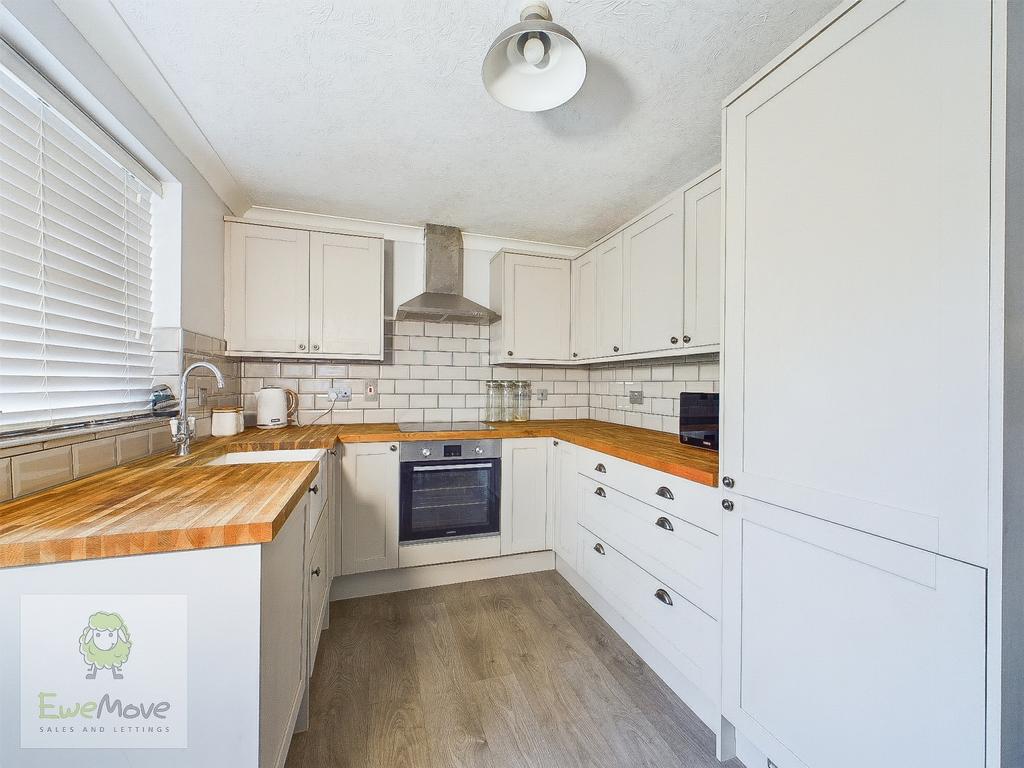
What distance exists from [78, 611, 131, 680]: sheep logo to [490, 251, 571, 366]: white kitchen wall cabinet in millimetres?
2208

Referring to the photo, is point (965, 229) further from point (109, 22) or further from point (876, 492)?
point (109, 22)

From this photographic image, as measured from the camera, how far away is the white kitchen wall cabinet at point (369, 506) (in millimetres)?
2203

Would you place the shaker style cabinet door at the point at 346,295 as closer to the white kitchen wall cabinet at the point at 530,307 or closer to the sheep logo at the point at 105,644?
the white kitchen wall cabinet at the point at 530,307

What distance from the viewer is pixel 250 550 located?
0.87 metres

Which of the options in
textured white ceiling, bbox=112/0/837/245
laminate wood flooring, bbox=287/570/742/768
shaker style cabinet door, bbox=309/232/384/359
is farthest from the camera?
shaker style cabinet door, bbox=309/232/384/359

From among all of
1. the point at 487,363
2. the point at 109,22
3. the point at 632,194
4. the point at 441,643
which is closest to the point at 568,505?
the point at 441,643

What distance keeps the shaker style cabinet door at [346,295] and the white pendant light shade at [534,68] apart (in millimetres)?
1581

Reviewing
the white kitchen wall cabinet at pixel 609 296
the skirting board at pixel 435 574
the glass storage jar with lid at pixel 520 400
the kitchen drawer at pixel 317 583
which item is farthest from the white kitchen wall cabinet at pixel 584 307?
the kitchen drawer at pixel 317 583

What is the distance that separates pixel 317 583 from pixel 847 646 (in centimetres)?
178

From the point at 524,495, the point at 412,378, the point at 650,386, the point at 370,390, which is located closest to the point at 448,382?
the point at 412,378

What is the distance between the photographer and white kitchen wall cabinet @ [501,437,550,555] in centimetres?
246

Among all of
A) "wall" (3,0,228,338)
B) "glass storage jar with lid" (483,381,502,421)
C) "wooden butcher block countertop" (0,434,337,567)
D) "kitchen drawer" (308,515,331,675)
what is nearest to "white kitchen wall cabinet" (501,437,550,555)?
"glass storage jar with lid" (483,381,502,421)

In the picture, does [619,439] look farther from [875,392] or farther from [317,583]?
[317,583]

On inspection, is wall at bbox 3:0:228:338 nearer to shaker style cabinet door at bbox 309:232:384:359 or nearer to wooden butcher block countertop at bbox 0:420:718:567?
shaker style cabinet door at bbox 309:232:384:359
